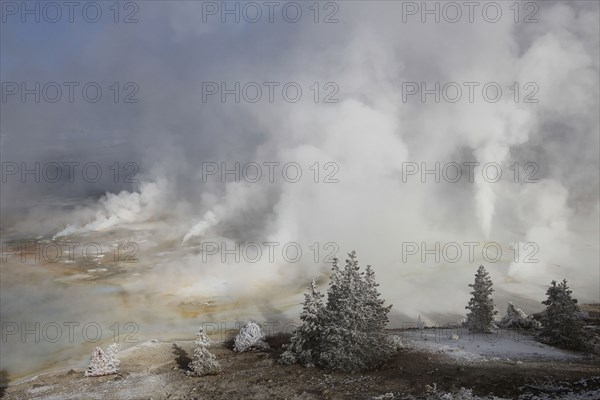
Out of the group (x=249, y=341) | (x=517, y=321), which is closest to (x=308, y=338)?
(x=249, y=341)

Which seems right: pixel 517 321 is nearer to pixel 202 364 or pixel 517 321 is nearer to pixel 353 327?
pixel 353 327

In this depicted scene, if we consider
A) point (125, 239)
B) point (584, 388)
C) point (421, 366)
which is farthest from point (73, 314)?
point (584, 388)

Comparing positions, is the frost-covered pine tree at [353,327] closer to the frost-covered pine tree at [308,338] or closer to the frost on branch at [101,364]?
the frost-covered pine tree at [308,338]

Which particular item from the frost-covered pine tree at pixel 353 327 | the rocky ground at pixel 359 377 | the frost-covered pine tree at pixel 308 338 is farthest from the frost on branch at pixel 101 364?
the frost-covered pine tree at pixel 353 327

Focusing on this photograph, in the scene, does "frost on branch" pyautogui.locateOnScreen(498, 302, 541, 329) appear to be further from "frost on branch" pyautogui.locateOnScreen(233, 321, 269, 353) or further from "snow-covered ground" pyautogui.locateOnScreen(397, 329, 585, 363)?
"frost on branch" pyautogui.locateOnScreen(233, 321, 269, 353)

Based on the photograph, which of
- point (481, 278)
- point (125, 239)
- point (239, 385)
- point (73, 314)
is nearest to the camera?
point (239, 385)

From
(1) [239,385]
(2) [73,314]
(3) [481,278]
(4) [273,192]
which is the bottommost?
(1) [239,385]

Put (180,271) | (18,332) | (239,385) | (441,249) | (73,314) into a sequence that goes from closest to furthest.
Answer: (239,385) → (18,332) → (73,314) → (180,271) → (441,249)

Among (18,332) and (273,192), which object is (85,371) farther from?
(273,192)
